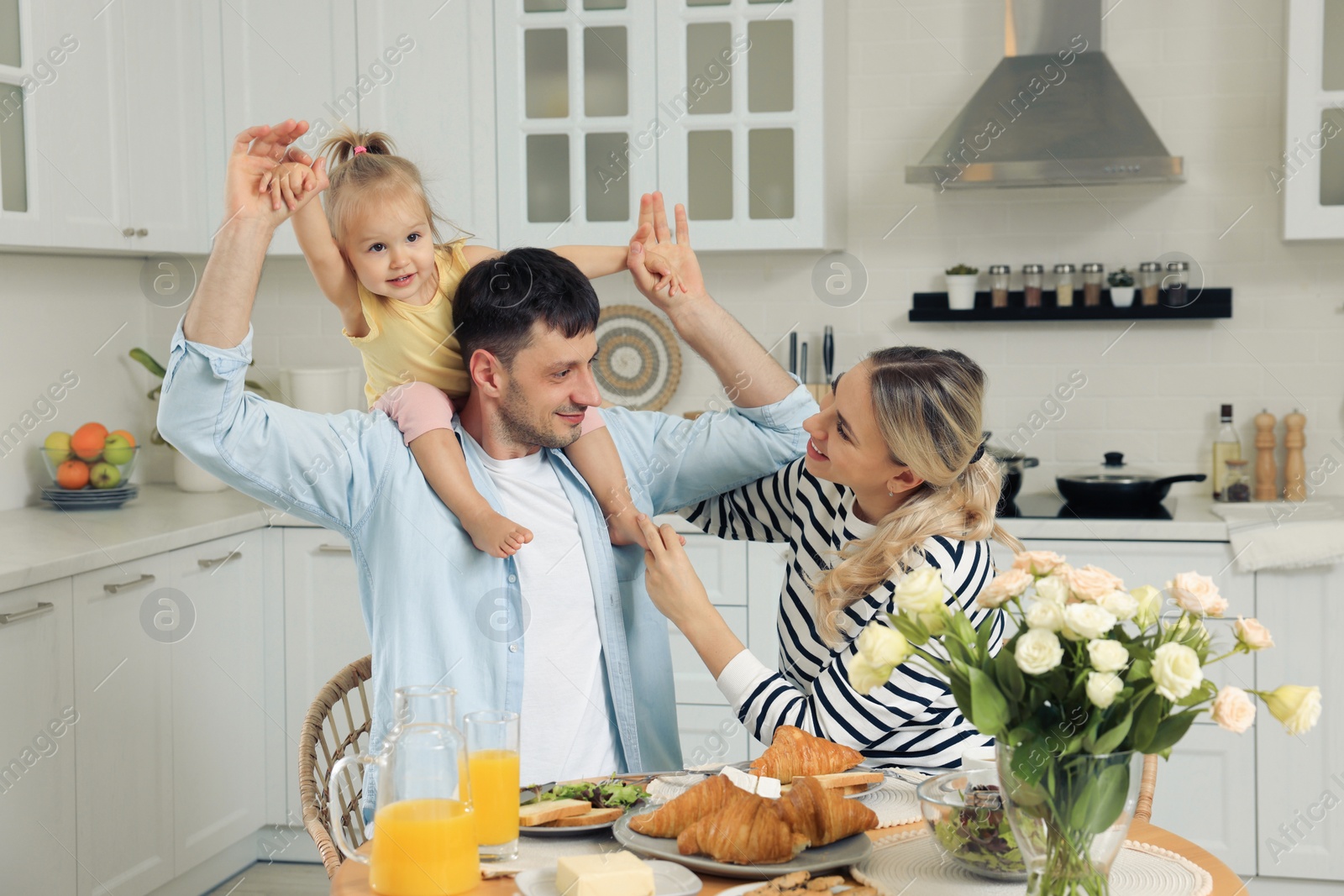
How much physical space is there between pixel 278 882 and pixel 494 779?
2.20 m

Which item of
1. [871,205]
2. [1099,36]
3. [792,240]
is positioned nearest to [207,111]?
[792,240]

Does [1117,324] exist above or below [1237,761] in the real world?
above

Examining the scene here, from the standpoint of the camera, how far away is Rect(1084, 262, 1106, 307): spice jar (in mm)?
3275

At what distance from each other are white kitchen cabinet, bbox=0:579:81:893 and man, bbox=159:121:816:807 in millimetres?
947

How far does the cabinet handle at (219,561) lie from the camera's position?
2.90m

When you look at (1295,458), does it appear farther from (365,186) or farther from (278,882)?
(278,882)

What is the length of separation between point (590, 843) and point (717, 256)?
2.44 meters

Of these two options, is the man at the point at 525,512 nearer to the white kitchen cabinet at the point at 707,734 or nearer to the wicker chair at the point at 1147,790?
the wicker chair at the point at 1147,790

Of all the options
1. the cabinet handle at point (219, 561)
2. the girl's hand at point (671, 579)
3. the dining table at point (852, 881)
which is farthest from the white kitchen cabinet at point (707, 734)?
the dining table at point (852, 881)

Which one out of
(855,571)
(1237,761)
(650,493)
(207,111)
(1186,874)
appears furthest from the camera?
(207,111)

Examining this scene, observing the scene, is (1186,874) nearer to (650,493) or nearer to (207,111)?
(650,493)

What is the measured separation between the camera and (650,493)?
1.96m

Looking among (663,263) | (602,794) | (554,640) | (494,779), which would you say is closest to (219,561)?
(554,640)

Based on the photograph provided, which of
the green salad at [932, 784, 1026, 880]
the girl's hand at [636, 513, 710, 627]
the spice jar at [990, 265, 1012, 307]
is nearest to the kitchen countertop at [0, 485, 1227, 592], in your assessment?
the spice jar at [990, 265, 1012, 307]
